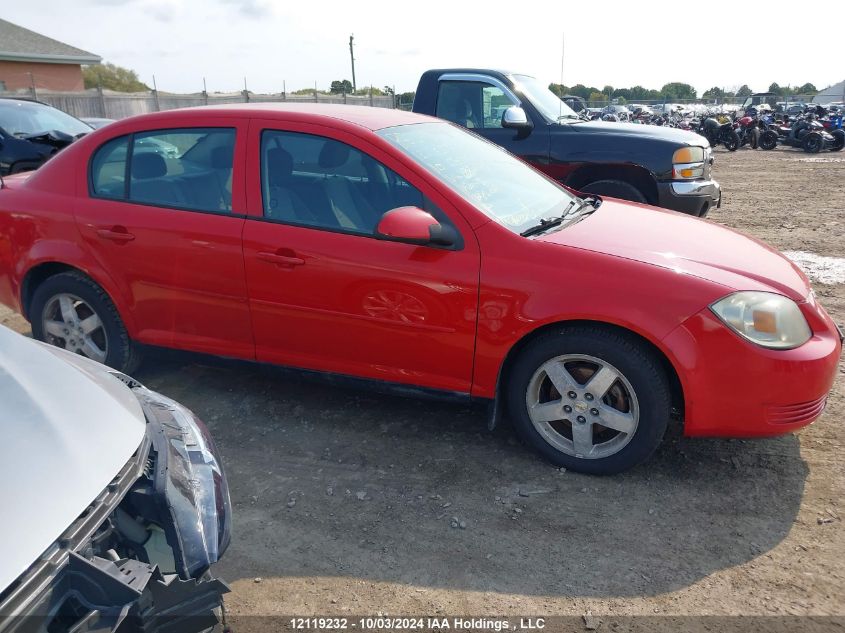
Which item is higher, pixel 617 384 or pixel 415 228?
pixel 415 228

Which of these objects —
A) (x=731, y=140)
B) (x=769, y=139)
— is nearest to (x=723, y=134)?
(x=731, y=140)

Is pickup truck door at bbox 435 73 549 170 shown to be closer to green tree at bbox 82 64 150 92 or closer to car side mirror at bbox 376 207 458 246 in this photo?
car side mirror at bbox 376 207 458 246

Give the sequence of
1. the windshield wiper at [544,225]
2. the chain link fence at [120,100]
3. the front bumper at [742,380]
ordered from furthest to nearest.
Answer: the chain link fence at [120,100] < the windshield wiper at [544,225] < the front bumper at [742,380]

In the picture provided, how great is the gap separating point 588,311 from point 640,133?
4339 millimetres

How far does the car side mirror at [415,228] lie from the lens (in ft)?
10.2

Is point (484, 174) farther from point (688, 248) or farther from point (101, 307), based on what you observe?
point (101, 307)

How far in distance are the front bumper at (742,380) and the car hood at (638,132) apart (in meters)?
4.04

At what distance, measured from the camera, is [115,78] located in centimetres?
4722

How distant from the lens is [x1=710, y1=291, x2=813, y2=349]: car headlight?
2895mm

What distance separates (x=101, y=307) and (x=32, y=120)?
7.20 m

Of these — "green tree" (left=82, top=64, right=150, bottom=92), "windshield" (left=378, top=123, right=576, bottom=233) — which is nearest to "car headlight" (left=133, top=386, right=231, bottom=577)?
"windshield" (left=378, top=123, right=576, bottom=233)

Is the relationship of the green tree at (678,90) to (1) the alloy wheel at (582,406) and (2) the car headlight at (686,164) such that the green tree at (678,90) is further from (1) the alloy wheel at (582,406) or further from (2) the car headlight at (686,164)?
(1) the alloy wheel at (582,406)

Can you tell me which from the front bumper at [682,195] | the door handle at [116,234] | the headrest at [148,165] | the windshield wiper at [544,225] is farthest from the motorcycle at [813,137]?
the door handle at [116,234]

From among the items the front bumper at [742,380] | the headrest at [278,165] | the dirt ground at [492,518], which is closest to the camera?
the dirt ground at [492,518]
